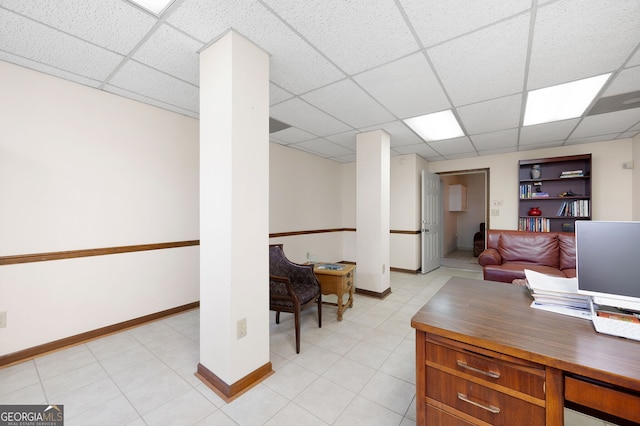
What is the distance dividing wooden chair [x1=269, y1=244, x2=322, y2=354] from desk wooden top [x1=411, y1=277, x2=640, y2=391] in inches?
51.4

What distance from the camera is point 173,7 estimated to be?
1491mm

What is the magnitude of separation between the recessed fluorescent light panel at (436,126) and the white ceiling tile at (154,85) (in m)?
2.61

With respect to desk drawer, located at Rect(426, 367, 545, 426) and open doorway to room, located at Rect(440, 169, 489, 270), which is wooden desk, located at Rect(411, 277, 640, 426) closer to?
desk drawer, located at Rect(426, 367, 545, 426)

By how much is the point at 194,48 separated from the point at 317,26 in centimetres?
96

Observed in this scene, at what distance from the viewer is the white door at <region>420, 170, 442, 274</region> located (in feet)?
16.7

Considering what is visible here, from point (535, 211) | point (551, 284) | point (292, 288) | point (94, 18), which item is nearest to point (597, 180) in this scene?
point (535, 211)

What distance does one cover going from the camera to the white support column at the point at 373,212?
3.71 metres

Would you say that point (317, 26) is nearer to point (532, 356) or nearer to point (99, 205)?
point (532, 356)

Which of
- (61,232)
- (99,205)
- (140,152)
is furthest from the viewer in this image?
(140,152)

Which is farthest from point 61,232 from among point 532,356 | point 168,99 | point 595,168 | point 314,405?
point 595,168

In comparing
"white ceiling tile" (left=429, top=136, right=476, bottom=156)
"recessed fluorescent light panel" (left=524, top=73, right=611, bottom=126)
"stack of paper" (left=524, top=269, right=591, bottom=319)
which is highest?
"recessed fluorescent light panel" (left=524, top=73, right=611, bottom=126)

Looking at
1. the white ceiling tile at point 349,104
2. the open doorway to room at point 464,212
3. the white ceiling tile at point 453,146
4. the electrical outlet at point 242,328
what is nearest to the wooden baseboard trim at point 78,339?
the electrical outlet at point 242,328

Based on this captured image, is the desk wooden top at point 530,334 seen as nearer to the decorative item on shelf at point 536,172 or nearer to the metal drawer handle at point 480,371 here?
the metal drawer handle at point 480,371

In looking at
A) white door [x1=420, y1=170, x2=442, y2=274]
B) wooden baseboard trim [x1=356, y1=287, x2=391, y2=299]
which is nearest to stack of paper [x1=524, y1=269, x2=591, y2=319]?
Result: wooden baseboard trim [x1=356, y1=287, x2=391, y2=299]
